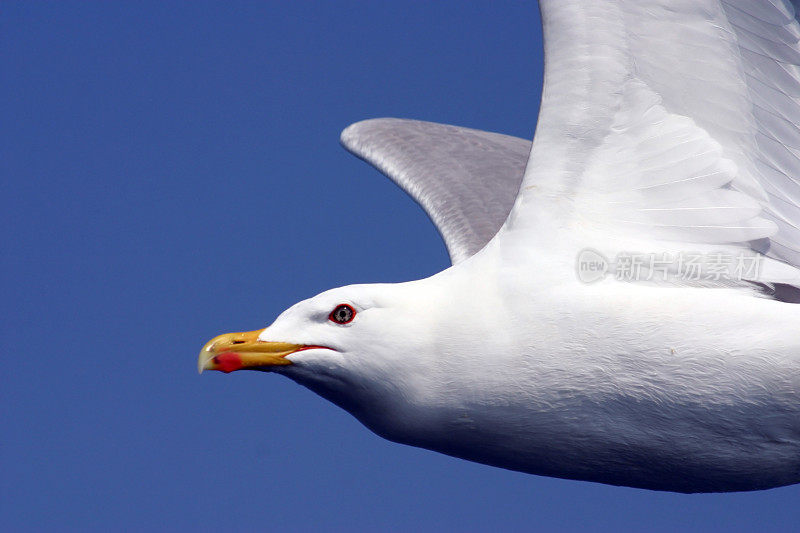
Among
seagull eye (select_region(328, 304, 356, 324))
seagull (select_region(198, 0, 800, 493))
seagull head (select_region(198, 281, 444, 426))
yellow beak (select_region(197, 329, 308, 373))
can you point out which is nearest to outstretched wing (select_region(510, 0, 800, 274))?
seagull (select_region(198, 0, 800, 493))

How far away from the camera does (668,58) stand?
3.41m

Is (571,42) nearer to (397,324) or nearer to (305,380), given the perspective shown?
(397,324)

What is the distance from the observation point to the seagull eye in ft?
11.5

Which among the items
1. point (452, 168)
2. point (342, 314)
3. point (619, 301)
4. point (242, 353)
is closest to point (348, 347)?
Result: point (342, 314)

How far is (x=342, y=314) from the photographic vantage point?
3496mm

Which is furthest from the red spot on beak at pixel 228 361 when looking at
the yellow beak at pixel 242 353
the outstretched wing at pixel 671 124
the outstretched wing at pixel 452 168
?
the outstretched wing at pixel 452 168

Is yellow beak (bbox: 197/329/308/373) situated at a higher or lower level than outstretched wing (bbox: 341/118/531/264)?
lower

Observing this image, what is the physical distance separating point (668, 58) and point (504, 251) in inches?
33.6

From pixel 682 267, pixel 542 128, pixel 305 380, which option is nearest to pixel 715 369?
pixel 682 267

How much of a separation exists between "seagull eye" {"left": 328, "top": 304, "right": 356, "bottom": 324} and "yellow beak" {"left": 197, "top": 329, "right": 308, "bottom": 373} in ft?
0.47

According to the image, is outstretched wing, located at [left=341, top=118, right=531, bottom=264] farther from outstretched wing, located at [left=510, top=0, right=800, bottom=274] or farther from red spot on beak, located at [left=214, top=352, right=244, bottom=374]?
red spot on beak, located at [left=214, top=352, right=244, bottom=374]

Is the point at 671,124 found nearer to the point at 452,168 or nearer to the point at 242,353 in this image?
the point at 242,353

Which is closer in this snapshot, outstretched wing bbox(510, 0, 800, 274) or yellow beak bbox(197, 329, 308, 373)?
outstretched wing bbox(510, 0, 800, 274)

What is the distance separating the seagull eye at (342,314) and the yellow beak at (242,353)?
144 millimetres
